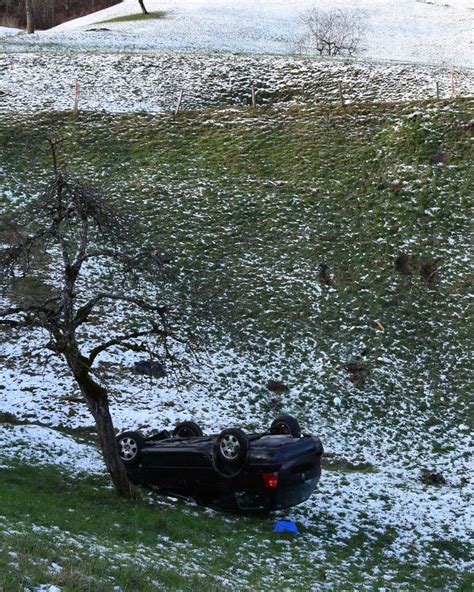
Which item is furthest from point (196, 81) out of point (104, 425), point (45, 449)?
point (104, 425)

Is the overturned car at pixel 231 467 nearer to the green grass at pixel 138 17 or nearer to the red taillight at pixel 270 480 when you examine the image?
the red taillight at pixel 270 480

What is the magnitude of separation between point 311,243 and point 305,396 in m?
7.96

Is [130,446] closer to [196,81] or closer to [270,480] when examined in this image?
[270,480]

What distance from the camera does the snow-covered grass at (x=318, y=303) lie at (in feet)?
44.5

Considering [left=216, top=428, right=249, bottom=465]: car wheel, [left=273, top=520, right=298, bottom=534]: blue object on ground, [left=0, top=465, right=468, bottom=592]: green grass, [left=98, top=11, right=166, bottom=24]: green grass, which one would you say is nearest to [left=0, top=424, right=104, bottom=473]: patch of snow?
[left=0, top=465, right=468, bottom=592]: green grass

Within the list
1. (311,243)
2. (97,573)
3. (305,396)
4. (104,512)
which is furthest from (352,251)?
(97,573)

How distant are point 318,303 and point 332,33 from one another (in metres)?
40.7

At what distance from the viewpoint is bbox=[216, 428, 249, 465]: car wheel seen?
12.4 m

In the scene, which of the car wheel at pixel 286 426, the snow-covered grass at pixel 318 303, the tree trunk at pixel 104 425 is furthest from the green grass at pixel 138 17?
the tree trunk at pixel 104 425

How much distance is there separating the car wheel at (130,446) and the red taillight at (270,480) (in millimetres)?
2674

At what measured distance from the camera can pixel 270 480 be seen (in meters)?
12.3

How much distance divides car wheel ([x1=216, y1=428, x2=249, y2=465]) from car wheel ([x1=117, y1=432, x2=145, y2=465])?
1921 mm

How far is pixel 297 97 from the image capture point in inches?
1478

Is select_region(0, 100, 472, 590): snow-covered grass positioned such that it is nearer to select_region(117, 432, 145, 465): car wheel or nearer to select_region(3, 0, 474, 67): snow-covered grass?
select_region(117, 432, 145, 465): car wheel
